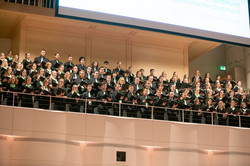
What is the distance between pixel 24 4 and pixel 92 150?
16.4 feet

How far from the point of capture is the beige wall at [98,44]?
12.3 m

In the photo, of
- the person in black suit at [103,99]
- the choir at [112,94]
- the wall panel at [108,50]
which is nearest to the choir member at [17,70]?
the choir at [112,94]

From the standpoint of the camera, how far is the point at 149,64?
1365 cm

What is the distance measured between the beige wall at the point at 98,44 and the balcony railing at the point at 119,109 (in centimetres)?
377

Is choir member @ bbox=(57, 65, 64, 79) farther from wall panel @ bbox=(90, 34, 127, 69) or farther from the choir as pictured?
wall panel @ bbox=(90, 34, 127, 69)

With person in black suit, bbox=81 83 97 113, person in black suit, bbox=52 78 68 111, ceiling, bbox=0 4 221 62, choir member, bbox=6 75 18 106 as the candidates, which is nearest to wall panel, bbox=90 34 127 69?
ceiling, bbox=0 4 221 62

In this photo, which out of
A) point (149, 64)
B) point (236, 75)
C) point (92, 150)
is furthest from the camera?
point (236, 75)

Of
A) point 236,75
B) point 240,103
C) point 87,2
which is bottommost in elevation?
point 240,103

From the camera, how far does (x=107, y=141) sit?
8727 millimetres

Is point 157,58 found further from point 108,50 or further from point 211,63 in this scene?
point 211,63

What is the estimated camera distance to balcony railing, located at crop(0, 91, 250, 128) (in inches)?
334

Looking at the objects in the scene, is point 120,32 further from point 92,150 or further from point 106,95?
point 92,150

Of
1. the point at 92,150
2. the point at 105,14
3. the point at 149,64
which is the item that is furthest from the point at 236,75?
the point at 92,150

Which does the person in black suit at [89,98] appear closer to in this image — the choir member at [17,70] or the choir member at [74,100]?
the choir member at [74,100]
